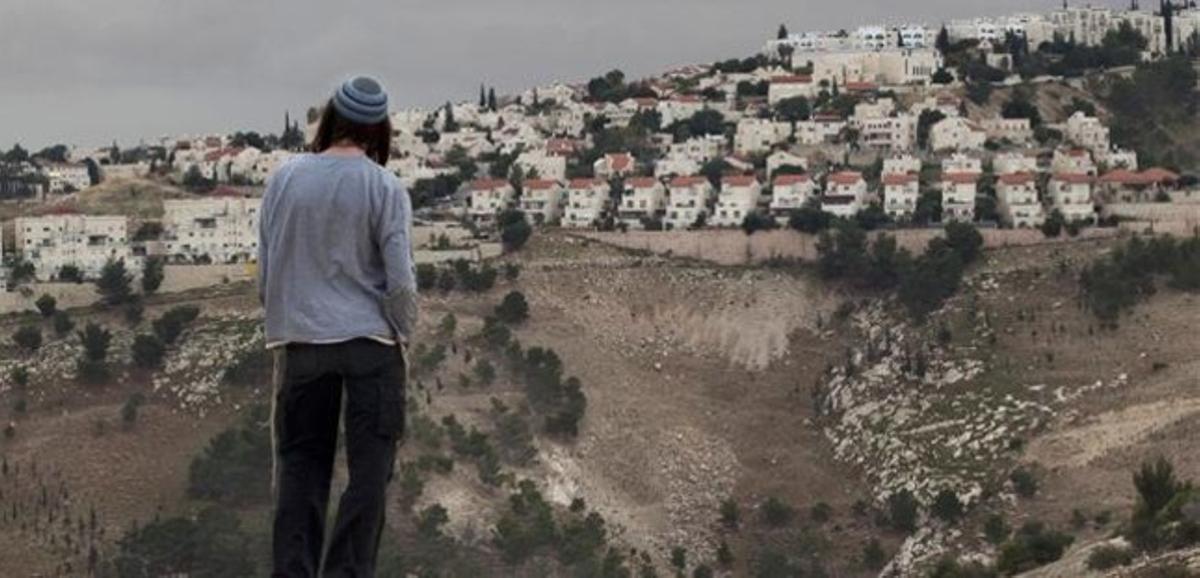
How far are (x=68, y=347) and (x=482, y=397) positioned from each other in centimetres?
1113

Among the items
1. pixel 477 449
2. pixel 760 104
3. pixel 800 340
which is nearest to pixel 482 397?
pixel 477 449

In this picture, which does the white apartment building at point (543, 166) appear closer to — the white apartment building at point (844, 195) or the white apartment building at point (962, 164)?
the white apartment building at point (844, 195)

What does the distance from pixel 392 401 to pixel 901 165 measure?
245 feet

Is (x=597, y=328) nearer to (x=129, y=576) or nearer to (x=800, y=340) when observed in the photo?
(x=800, y=340)

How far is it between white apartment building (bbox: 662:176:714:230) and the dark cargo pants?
65.9 m

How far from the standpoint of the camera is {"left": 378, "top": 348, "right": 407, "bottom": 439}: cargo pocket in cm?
625

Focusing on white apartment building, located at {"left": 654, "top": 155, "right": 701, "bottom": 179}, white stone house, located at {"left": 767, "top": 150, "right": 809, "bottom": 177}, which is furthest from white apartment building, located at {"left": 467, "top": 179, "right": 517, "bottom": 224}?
white stone house, located at {"left": 767, "top": 150, "right": 809, "bottom": 177}

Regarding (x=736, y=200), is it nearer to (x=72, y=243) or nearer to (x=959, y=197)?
(x=959, y=197)

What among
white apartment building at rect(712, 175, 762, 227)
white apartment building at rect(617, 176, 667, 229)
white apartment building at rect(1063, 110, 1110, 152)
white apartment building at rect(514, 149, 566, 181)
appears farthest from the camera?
white apartment building at rect(514, 149, 566, 181)

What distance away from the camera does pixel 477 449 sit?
5534 centimetres

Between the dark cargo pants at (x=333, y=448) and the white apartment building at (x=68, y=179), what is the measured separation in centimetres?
8416

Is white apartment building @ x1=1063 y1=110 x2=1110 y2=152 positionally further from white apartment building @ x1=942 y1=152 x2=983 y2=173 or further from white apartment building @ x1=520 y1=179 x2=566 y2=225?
white apartment building @ x1=520 y1=179 x2=566 y2=225

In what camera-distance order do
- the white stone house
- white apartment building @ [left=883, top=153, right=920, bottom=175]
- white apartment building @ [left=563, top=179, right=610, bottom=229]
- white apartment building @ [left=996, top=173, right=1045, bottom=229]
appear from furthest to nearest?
the white stone house
white apartment building @ [left=883, top=153, right=920, bottom=175]
white apartment building @ [left=563, top=179, right=610, bottom=229]
white apartment building @ [left=996, top=173, right=1045, bottom=229]

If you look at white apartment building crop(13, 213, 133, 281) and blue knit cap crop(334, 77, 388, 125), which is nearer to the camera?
blue knit cap crop(334, 77, 388, 125)
